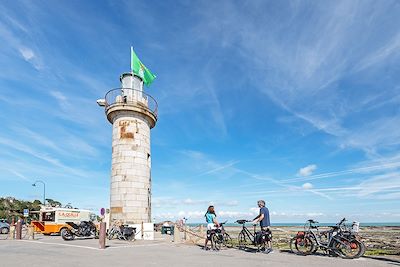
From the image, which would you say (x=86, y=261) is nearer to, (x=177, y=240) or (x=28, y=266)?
(x=28, y=266)

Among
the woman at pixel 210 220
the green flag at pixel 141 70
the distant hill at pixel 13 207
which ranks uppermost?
the green flag at pixel 141 70

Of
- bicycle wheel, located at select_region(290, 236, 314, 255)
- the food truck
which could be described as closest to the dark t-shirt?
bicycle wheel, located at select_region(290, 236, 314, 255)

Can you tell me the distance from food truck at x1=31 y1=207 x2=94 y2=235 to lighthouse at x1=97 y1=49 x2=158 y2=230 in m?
7.42

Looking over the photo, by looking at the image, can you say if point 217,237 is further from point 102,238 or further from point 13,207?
point 13,207

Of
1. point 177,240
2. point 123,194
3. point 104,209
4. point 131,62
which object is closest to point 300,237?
point 177,240

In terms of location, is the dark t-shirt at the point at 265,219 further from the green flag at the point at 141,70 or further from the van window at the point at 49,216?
the van window at the point at 49,216

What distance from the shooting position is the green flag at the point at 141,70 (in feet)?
71.8

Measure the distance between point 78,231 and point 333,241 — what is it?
14.9 meters

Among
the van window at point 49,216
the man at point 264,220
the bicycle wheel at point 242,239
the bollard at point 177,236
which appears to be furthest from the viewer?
the van window at point 49,216

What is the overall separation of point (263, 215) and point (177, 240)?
20.3 ft

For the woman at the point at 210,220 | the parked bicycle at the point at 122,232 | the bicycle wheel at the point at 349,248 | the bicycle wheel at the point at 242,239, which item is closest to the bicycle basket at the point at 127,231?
the parked bicycle at the point at 122,232

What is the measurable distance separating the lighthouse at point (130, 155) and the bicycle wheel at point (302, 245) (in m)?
9.94

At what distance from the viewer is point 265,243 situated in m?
11.3

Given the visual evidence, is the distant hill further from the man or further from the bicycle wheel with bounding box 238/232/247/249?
the man
